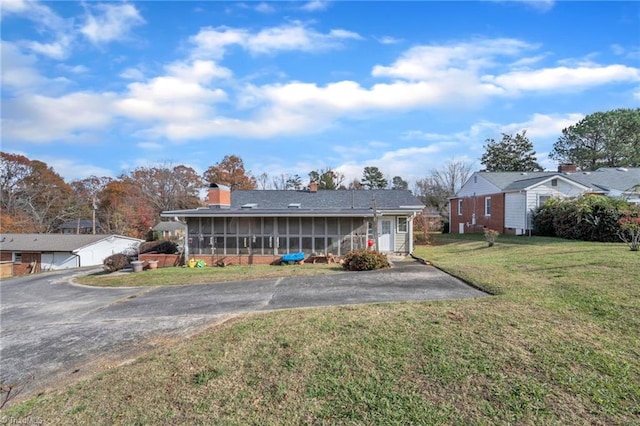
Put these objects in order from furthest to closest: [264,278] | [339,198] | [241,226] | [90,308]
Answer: [339,198], [241,226], [264,278], [90,308]

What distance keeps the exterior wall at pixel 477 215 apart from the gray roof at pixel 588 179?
1.27m

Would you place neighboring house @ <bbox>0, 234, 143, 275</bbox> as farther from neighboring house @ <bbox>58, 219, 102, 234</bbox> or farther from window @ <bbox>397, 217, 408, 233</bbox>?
window @ <bbox>397, 217, 408, 233</bbox>

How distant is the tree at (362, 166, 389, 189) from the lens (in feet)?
169

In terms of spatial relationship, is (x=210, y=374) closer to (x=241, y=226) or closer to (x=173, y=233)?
(x=241, y=226)

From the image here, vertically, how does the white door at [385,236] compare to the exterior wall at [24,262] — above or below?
above

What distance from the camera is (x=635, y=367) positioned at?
4184mm

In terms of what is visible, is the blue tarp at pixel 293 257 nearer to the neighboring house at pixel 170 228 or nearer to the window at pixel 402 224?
the window at pixel 402 224

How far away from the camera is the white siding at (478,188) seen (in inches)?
999

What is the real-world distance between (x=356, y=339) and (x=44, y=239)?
37.6m

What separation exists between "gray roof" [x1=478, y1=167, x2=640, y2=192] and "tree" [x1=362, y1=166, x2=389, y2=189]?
24567 mm

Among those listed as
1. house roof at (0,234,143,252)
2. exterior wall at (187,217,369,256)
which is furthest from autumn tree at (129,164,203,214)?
exterior wall at (187,217,369,256)

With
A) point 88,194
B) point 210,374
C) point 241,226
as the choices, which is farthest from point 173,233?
point 210,374

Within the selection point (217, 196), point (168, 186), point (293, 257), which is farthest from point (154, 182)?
point (293, 257)

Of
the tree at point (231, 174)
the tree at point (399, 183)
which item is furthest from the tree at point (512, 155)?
the tree at point (231, 174)
